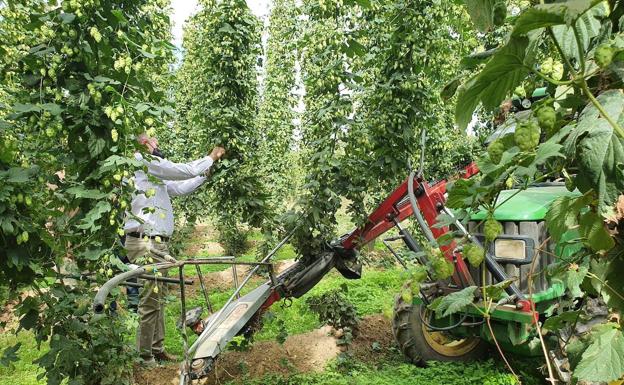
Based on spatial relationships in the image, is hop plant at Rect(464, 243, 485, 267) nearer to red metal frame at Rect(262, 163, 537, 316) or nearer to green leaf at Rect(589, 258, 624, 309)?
green leaf at Rect(589, 258, 624, 309)

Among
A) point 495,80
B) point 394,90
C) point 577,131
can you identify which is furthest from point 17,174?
point 394,90

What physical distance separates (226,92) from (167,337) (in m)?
2.90

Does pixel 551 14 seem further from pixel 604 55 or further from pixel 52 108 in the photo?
pixel 52 108

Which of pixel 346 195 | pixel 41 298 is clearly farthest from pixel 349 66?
pixel 41 298

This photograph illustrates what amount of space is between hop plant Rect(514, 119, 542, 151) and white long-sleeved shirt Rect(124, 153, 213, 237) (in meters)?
3.43

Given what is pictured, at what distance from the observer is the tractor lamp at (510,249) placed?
347cm

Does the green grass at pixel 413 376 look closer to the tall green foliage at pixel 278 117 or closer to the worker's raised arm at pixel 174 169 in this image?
the worker's raised arm at pixel 174 169

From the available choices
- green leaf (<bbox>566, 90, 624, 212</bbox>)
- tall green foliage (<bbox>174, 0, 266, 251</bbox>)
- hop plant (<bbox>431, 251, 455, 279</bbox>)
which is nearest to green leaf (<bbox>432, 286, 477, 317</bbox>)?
hop plant (<bbox>431, 251, 455, 279</bbox>)

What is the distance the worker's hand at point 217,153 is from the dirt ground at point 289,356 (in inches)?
71.1

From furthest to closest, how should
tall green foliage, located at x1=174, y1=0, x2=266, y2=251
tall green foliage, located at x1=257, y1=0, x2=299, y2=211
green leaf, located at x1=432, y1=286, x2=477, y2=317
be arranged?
tall green foliage, located at x1=257, y1=0, x2=299, y2=211
tall green foliage, located at x1=174, y1=0, x2=266, y2=251
green leaf, located at x1=432, y1=286, x2=477, y2=317

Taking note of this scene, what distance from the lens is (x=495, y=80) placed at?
85 centimetres

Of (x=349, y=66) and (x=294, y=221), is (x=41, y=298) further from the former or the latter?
(x=349, y=66)

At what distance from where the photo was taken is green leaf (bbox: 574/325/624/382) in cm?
84

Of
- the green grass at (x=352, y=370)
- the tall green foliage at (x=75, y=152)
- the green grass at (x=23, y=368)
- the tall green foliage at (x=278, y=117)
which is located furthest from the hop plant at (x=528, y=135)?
the tall green foliage at (x=278, y=117)
